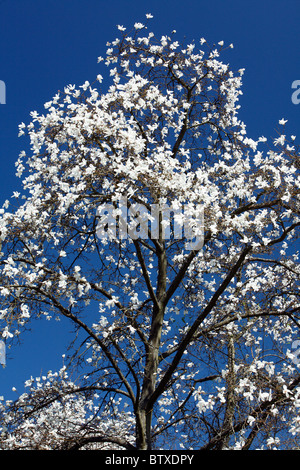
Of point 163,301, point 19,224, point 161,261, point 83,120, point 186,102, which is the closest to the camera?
point 19,224

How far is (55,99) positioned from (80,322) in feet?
13.6

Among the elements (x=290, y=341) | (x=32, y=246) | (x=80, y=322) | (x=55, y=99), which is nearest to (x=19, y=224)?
(x=32, y=246)

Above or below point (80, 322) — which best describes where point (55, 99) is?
above

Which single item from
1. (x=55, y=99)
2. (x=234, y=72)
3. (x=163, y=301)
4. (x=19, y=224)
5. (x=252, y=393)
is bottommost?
(x=252, y=393)

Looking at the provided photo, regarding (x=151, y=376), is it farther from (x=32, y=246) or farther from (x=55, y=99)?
(x=55, y=99)

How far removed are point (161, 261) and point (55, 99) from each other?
3635 millimetres

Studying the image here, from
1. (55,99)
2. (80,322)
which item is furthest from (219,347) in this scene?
(55,99)

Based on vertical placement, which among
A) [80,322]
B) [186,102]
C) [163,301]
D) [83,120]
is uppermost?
[186,102]

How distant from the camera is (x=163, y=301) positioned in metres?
8.96

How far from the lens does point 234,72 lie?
10969mm

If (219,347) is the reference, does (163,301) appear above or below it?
above

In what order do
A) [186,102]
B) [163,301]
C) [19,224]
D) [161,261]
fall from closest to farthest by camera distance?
[19,224]
[163,301]
[161,261]
[186,102]

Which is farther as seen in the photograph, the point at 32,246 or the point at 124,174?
the point at 32,246
